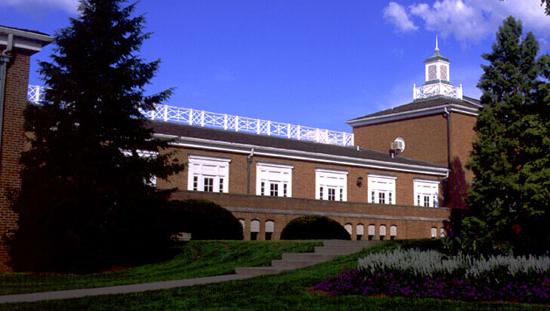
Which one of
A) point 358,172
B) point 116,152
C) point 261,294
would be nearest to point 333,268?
point 261,294

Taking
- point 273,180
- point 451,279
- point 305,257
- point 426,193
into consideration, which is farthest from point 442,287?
point 426,193

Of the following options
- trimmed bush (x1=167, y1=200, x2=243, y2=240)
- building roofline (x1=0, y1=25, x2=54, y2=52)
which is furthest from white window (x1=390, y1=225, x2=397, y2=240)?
building roofline (x1=0, y1=25, x2=54, y2=52)

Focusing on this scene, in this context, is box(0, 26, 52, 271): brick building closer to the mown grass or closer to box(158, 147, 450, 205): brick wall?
the mown grass

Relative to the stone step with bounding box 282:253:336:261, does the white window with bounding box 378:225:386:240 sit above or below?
above

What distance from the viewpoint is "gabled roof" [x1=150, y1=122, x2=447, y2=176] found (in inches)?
1320

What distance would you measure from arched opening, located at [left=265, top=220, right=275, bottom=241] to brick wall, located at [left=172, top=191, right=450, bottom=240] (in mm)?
154

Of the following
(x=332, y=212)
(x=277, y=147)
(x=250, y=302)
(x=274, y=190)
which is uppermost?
(x=277, y=147)

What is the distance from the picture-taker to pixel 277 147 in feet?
120

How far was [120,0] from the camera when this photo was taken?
2069 centimetres

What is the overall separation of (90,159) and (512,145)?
24.1m

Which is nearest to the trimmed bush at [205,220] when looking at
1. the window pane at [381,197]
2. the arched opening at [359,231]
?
the arched opening at [359,231]

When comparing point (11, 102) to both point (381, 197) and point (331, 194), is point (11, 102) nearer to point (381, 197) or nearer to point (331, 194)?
point (331, 194)

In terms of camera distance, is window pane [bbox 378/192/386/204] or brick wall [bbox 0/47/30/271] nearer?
brick wall [bbox 0/47/30/271]

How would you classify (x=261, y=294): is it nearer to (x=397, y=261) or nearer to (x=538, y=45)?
(x=397, y=261)
